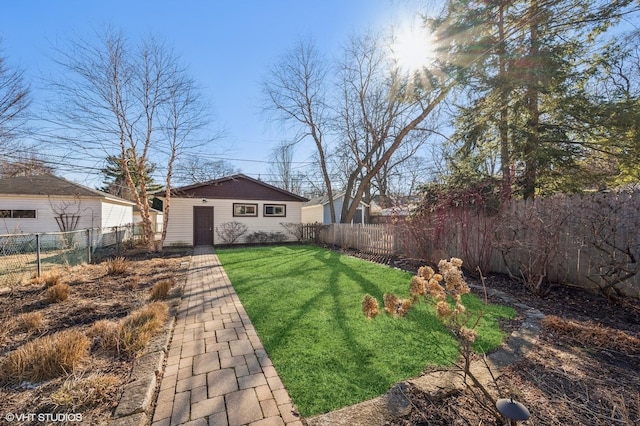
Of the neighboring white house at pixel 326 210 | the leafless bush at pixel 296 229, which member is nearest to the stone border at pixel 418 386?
the leafless bush at pixel 296 229

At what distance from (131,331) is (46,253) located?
937cm

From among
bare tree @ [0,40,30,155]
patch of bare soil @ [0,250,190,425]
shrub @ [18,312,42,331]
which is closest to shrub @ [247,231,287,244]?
patch of bare soil @ [0,250,190,425]

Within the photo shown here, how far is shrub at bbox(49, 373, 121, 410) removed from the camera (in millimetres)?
1995

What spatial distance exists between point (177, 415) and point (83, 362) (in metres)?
1.39

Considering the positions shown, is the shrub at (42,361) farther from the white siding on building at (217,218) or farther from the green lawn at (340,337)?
the white siding on building at (217,218)

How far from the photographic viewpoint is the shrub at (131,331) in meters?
2.83

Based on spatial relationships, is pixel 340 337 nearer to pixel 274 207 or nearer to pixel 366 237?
pixel 366 237

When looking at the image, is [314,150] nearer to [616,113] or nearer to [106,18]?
[106,18]

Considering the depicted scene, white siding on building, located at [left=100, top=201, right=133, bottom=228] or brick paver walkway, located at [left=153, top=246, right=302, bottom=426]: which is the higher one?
white siding on building, located at [left=100, top=201, right=133, bottom=228]

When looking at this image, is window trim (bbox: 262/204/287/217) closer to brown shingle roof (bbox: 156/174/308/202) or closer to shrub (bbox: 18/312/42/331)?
brown shingle roof (bbox: 156/174/308/202)

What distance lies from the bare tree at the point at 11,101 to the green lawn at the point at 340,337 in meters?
8.64

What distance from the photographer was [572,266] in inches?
196

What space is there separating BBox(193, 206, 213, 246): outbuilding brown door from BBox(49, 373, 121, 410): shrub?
12238 millimetres

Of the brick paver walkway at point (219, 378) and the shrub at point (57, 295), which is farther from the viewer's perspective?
the shrub at point (57, 295)
